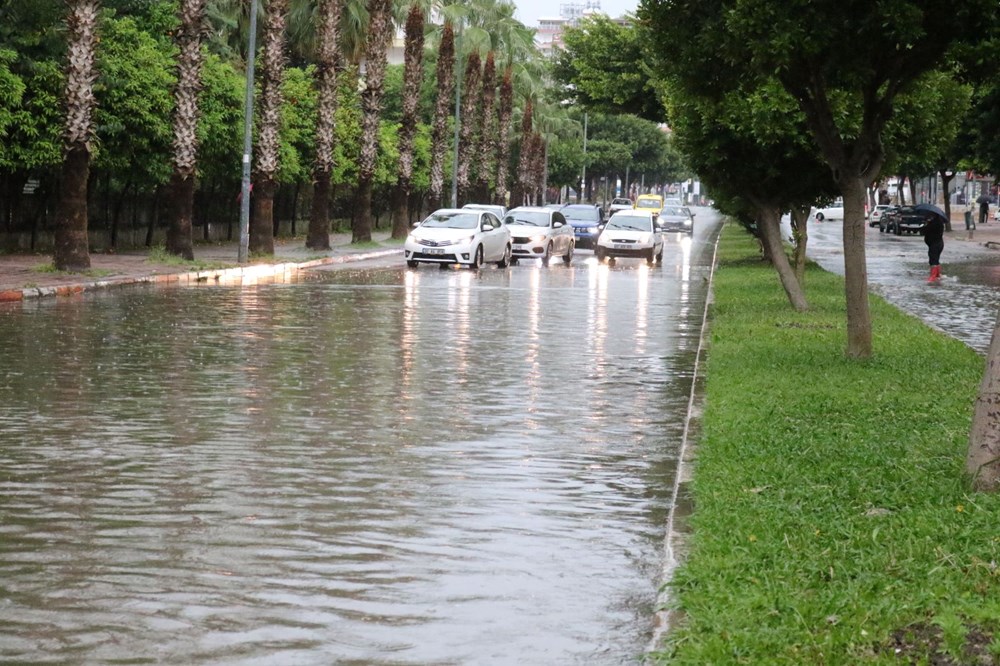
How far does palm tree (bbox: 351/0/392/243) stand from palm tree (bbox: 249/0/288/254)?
8845 millimetres

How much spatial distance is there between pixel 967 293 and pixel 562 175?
93365 millimetres

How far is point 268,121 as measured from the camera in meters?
38.2

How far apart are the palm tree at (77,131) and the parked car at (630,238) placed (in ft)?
60.0

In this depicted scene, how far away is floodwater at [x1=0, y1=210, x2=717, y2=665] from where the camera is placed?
6363mm

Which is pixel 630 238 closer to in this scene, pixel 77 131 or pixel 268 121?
pixel 268 121

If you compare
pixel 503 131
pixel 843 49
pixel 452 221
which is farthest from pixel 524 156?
pixel 843 49

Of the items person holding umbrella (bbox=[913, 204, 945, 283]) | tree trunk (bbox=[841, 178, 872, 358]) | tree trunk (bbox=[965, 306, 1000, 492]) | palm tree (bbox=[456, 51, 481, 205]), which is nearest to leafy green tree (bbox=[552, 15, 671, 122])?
person holding umbrella (bbox=[913, 204, 945, 283])

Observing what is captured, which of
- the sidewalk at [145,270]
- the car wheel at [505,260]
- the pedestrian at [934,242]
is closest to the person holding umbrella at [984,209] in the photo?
the sidewalk at [145,270]

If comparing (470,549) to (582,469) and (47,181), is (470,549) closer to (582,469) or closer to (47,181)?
(582,469)

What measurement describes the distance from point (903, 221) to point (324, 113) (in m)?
40.0

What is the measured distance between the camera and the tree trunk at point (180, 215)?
33.5 metres

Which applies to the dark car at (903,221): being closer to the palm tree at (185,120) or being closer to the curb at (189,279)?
the curb at (189,279)

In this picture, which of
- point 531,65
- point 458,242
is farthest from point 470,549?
point 531,65

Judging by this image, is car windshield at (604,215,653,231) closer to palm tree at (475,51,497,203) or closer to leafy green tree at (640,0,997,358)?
leafy green tree at (640,0,997,358)
